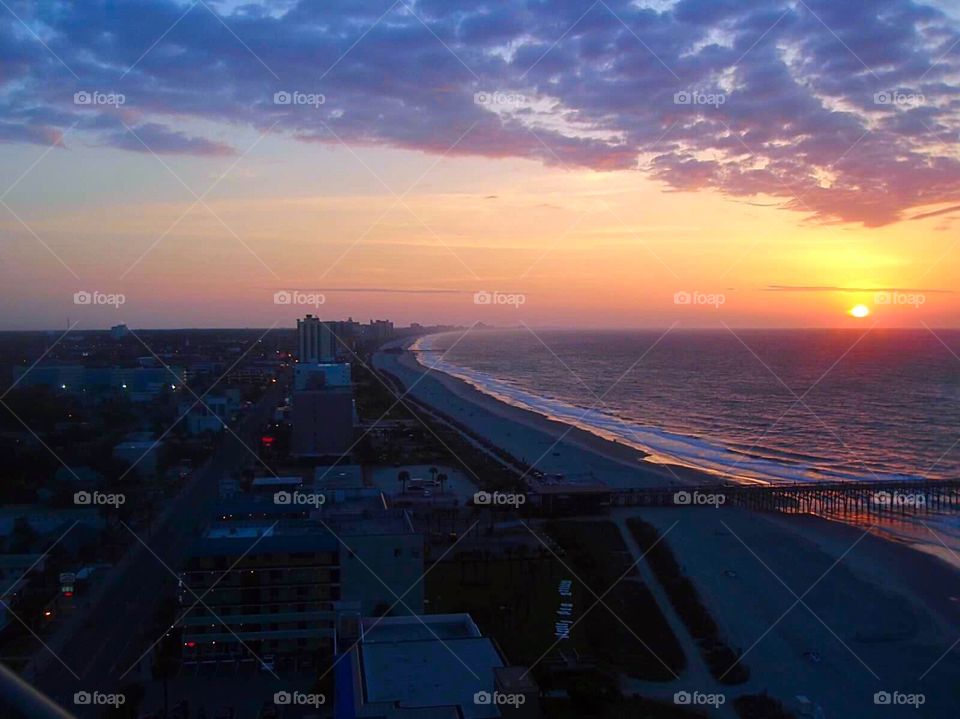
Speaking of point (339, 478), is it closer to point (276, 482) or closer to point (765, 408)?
point (276, 482)

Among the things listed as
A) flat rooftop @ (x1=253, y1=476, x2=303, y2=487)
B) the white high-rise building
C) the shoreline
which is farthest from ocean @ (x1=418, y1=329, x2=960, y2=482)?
flat rooftop @ (x1=253, y1=476, x2=303, y2=487)

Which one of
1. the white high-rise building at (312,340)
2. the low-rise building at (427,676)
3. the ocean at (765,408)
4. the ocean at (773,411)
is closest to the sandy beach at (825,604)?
the ocean at (773,411)

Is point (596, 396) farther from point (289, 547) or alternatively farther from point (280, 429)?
point (289, 547)

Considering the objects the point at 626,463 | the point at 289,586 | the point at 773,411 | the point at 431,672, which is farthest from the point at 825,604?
the point at 773,411

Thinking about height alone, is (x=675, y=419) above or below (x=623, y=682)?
above

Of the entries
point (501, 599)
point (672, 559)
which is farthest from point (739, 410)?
point (501, 599)

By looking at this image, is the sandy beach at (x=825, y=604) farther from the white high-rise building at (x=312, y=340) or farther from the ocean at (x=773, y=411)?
the white high-rise building at (x=312, y=340)
